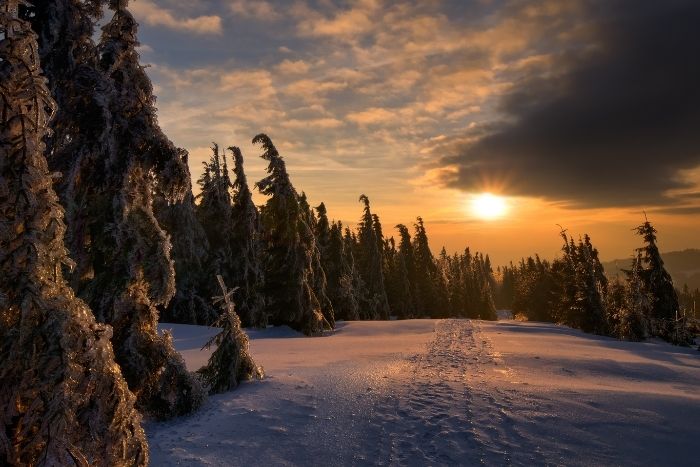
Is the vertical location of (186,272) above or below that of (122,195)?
above

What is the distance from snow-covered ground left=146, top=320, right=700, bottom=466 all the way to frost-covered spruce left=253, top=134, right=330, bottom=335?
10.1 m

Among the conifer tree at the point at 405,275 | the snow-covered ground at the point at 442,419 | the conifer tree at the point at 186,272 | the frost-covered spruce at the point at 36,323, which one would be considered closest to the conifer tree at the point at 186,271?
the conifer tree at the point at 186,272

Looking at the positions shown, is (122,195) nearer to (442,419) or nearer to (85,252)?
(85,252)

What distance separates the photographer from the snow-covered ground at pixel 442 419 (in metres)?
6.06

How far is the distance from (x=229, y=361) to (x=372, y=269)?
41826 mm

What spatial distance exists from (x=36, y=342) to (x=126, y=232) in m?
4.01

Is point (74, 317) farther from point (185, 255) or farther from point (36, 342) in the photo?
point (185, 255)

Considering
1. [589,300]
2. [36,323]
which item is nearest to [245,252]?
[36,323]

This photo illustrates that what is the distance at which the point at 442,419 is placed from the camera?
7254mm

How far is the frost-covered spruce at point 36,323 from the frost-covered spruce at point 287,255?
694 inches

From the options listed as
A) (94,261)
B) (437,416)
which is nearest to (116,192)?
(94,261)

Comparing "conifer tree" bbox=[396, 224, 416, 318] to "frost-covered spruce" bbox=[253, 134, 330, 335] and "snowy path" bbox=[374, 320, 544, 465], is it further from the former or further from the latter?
"snowy path" bbox=[374, 320, 544, 465]

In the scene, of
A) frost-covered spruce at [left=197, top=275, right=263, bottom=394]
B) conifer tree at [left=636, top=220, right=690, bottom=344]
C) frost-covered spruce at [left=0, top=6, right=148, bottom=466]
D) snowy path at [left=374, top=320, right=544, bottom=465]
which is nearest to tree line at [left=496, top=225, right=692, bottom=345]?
conifer tree at [left=636, top=220, right=690, bottom=344]

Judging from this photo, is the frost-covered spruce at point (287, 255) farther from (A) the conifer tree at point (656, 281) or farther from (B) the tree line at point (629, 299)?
(A) the conifer tree at point (656, 281)
